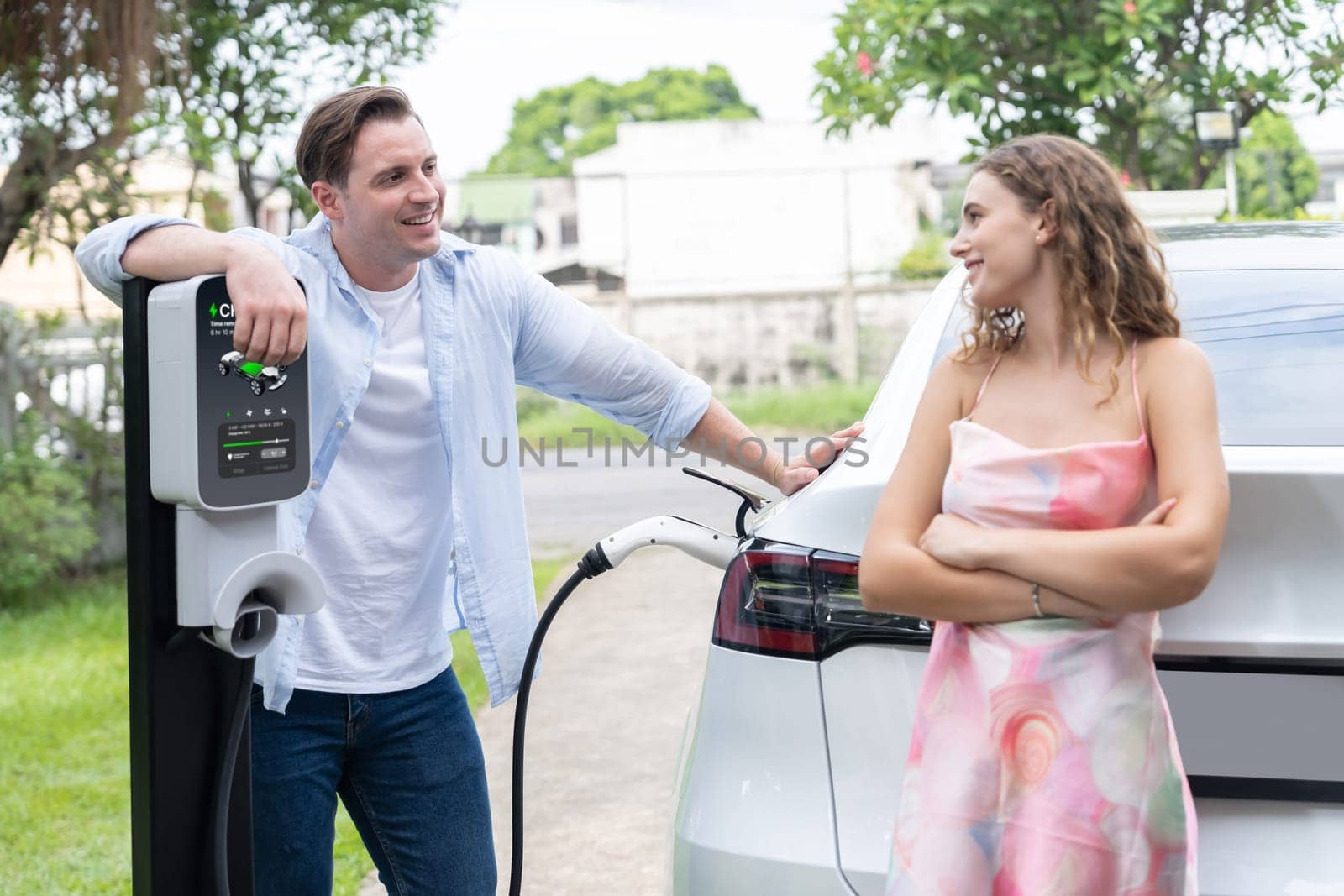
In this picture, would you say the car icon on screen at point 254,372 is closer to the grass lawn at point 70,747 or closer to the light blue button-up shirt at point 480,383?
the light blue button-up shirt at point 480,383

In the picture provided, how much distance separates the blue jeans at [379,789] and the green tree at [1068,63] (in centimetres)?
420

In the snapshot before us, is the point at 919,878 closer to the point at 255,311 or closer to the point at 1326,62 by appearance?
the point at 255,311

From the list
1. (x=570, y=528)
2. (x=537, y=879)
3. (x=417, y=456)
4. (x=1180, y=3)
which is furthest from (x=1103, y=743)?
(x=570, y=528)

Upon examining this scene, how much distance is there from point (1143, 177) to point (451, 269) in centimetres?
488

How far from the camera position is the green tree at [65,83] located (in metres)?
5.95

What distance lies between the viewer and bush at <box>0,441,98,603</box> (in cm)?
711

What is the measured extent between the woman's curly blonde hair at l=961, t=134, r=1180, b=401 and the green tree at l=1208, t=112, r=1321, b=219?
5244 millimetres

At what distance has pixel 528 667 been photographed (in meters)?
2.28

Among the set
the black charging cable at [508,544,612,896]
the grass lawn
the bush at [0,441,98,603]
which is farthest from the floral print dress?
the bush at [0,441,98,603]

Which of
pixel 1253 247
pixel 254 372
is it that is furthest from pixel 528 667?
pixel 1253 247

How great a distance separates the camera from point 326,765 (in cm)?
220

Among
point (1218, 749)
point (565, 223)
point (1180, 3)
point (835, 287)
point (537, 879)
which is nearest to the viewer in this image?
point (1218, 749)

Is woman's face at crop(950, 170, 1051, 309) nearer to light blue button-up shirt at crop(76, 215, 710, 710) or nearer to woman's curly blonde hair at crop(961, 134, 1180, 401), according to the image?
woman's curly blonde hair at crop(961, 134, 1180, 401)

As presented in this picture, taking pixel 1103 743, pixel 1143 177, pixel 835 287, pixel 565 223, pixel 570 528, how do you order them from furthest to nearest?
pixel 565 223
pixel 835 287
pixel 570 528
pixel 1143 177
pixel 1103 743
